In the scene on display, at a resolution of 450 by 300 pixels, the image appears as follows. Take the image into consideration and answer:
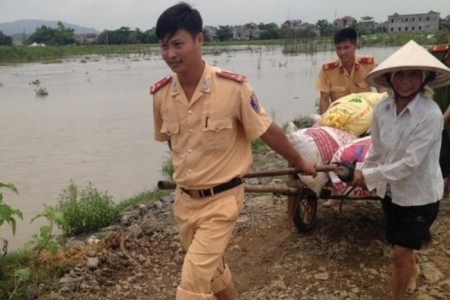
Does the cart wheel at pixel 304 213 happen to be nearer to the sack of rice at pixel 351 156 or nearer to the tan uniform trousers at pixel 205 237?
the sack of rice at pixel 351 156

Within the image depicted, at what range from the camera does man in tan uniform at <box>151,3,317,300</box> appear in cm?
235

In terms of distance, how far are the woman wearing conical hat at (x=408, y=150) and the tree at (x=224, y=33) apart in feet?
233

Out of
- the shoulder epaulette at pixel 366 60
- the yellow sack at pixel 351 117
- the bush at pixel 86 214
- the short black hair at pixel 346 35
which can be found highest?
the short black hair at pixel 346 35

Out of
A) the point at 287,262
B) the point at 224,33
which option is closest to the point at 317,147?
the point at 287,262

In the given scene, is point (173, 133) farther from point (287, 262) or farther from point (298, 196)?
point (287, 262)

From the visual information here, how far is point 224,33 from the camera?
241 feet

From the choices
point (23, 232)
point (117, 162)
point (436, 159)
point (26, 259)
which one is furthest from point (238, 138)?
point (117, 162)

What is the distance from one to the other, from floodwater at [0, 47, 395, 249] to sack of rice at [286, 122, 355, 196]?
3.38 meters

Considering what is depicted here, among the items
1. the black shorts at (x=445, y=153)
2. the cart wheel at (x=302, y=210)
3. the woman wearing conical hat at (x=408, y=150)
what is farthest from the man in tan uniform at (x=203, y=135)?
the black shorts at (x=445, y=153)

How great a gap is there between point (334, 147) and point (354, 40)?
1444mm

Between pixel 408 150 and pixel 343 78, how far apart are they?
250 centimetres

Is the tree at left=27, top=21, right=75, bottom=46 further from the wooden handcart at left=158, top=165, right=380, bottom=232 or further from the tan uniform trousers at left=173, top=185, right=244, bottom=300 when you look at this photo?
the tan uniform trousers at left=173, top=185, right=244, bottom=300

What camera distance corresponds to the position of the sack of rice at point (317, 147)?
11.8 feet

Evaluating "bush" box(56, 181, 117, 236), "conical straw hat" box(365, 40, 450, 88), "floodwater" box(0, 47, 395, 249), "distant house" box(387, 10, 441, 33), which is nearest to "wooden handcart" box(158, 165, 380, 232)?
"conical straw hat" box(365, 40, 450, 88)
